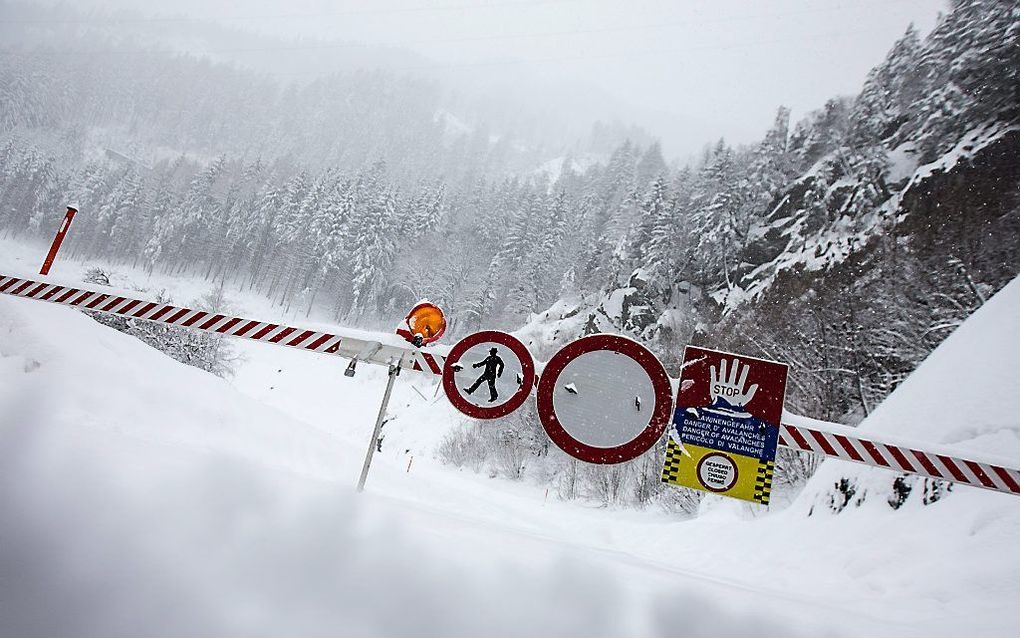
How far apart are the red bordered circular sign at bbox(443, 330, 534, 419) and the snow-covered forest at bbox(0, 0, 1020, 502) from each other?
15.5 m

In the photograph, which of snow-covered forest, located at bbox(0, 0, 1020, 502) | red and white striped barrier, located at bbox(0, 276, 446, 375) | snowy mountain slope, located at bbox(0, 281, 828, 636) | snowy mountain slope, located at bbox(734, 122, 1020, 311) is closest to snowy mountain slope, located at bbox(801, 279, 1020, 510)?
snowy mountain slope, located at bbox(0, 281, 828, 636)

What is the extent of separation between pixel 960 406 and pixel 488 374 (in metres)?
5.23

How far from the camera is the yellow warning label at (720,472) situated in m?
3.90

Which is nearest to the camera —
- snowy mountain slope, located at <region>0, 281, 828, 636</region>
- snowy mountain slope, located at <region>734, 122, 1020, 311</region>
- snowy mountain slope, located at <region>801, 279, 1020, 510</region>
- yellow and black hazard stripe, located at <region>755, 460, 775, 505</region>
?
snowy mountain slope, located at <region>0, 281, 828, 636</region>

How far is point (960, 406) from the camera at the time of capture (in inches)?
218

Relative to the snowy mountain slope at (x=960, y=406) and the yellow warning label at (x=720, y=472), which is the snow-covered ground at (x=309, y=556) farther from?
the yellow warning label at (x=720, y=472)

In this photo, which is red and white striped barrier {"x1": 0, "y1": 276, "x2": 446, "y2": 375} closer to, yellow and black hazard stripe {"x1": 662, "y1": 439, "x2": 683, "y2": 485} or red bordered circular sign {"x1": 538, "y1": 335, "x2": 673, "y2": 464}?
red bordered circular sign {"x1": 538, "y1": 335, "x2": 673, "y2": 464}

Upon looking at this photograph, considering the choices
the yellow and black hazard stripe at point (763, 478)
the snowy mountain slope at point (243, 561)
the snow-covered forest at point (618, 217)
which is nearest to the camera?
the snowy mountain slope at point (243, 561)

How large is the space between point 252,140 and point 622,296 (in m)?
120

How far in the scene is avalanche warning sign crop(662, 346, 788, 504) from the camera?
154 inches

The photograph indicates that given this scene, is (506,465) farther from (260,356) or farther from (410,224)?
(410,224)

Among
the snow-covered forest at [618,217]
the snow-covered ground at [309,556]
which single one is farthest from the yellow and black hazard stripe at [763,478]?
the snow-covered forest at [618,217]

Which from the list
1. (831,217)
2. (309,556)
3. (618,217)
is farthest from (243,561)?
(618,217)

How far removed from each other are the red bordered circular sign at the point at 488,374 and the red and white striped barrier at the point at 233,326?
0.26 metres
